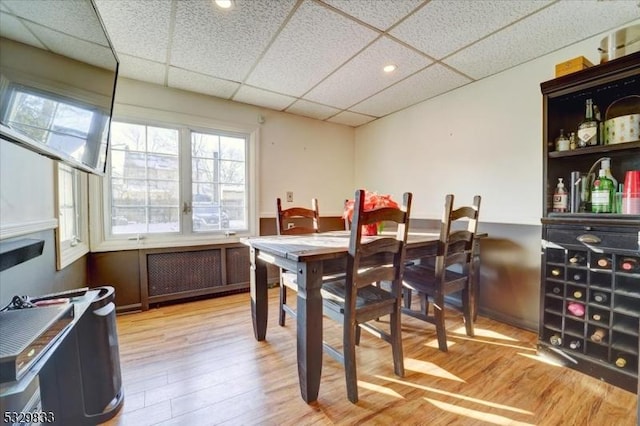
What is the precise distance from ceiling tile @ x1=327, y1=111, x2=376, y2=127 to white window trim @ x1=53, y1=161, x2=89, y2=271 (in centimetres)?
294

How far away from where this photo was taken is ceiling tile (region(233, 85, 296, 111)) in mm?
2922

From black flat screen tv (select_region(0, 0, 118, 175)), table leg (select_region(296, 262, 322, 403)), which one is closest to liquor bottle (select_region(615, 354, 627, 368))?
table leg (select_region(296, 262, 322, 403))

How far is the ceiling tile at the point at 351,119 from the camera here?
144 inches

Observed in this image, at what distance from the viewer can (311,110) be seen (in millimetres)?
3506

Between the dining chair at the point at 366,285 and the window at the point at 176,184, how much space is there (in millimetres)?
2019

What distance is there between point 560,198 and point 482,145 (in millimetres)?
945

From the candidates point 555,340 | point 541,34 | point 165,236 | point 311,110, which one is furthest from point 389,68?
point 165,236

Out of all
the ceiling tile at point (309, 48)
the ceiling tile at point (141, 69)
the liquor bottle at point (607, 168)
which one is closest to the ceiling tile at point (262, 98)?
the ceiling tile at point (309, 48)

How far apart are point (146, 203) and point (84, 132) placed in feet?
5.31

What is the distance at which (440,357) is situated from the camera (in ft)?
6.16

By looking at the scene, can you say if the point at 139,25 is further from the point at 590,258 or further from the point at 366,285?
the point at 590,258

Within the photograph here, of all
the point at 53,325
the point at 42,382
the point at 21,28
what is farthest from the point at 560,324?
the point at 21,28

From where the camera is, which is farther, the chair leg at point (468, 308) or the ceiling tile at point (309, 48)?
the chair leg at point (468, 308)

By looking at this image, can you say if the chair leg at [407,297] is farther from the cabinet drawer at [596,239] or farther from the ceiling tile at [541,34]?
the ceiling tile at [541,34]
